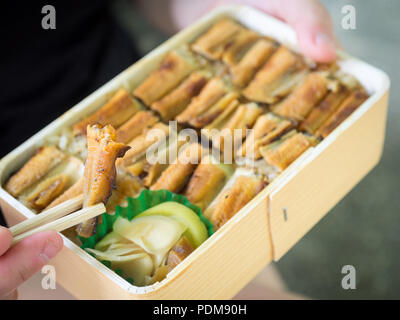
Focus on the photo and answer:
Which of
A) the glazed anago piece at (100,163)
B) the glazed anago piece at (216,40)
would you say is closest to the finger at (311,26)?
the glazed anago piece at (216,40)

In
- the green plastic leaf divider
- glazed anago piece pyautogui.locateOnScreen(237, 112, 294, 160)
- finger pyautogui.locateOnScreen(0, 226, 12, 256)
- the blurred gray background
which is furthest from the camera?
the blurred gray background

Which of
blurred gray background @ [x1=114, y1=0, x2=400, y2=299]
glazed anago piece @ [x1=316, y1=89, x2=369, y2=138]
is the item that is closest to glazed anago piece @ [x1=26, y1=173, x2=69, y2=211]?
glazed anago piece @ [x1=316, y1=89, x2=369, y2=138]

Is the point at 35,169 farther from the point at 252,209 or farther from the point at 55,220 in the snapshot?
the point at 252,209

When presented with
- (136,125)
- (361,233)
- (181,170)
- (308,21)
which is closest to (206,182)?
(181,170)

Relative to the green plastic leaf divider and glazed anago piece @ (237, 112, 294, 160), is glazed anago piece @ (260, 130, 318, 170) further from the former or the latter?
the green plastic leaf divider

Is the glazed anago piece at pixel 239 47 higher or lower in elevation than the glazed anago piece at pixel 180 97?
higher

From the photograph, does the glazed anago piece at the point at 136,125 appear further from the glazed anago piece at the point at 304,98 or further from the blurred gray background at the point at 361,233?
the blurred gray background at the point at 361,233
